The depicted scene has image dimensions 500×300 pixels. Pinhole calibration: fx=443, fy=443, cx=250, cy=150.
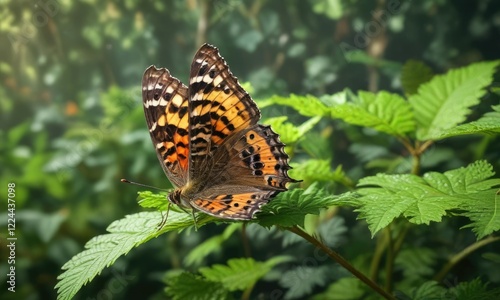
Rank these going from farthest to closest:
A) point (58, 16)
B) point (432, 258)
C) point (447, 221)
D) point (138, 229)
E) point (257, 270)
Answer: point (58, 16)
point (447, 221)
point (432, 258)
point (257, 270)
point (138, 229)

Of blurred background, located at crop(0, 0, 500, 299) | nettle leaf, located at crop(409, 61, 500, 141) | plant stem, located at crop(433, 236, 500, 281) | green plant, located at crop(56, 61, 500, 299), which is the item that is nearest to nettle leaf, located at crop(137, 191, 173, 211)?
green plant, located at crop(56, 61, 500, 299)

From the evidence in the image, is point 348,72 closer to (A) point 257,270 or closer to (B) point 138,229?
(A) point 257,270

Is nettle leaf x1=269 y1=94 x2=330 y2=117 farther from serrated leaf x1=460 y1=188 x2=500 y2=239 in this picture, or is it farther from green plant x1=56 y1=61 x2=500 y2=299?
serrated leaf x1=460 y1=188 x2=500 y2=239

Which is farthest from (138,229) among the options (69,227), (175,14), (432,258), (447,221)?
(175,14)

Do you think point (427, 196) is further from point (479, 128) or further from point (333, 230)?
→ point (333, 230)

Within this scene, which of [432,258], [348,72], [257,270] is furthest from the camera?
[348,72]

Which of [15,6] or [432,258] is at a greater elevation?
[15,6]

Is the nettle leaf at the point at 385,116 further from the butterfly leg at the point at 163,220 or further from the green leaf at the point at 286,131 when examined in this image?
the butterfly leg at the point at 163,220

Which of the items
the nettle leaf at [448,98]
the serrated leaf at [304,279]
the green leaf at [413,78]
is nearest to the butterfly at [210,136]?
the nettle leaf at [448,98]
